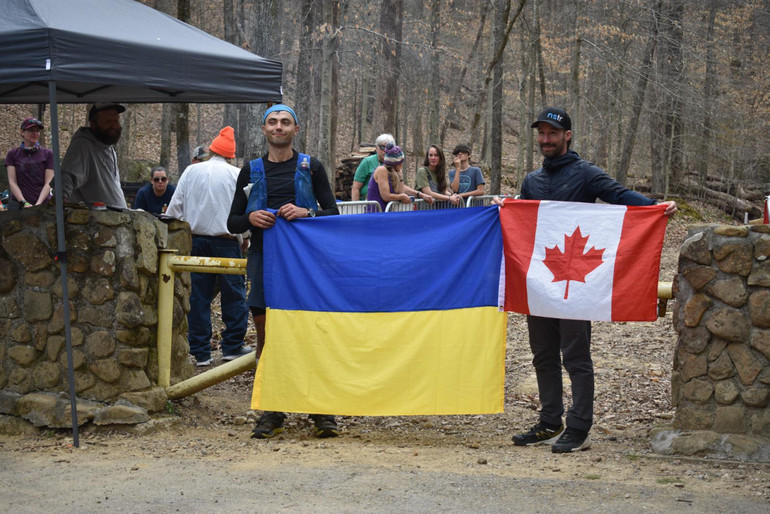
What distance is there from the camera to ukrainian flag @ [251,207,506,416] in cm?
568

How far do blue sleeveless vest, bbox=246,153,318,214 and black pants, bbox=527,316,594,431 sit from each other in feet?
5.94

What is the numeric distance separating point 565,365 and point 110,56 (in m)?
3.69

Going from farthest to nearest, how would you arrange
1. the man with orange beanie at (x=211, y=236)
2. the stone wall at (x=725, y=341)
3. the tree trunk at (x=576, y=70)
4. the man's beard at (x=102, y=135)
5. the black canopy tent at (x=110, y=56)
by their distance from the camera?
the tree trunk at (x=576, y=70)
the man with orange beanie at (x=211, y=236)
the man's beard at (x=102, y=135)
the black canopy tent at (x=110, y=56)
the stone wall at (x=725, y=341)

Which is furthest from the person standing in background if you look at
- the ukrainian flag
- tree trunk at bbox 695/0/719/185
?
tree trunk at bbox 695/0/719/185

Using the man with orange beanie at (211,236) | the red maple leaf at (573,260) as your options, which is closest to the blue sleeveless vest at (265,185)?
the red maple leaf at (573,260)

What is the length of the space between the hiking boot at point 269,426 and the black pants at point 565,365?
187 centimetres

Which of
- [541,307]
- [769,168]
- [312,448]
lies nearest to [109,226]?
[312,448]

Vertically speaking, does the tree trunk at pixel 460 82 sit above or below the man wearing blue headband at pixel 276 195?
above

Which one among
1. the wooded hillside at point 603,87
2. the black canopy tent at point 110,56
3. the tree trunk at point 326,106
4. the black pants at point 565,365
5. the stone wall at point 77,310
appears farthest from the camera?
the wooded hillside at point 603,87

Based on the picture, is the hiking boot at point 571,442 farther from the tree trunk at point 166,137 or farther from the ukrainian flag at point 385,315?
the tree trunk at point 166,137

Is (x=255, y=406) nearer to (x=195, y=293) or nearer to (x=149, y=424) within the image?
(x=149, y=424)

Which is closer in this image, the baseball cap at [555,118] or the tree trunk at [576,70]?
the baseball cap at [555,118]

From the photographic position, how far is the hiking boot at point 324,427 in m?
5.99

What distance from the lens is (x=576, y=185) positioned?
5582mm
